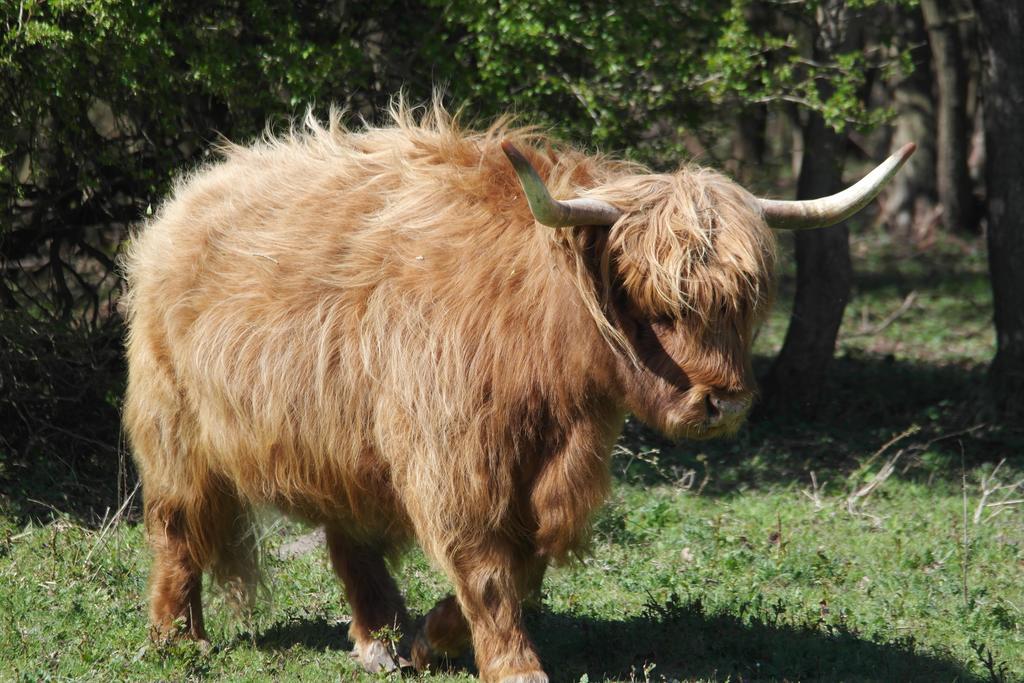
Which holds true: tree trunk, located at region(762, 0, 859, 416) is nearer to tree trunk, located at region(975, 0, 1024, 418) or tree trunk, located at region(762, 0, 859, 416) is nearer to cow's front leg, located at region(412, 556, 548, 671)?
tree trunk, located at region(975, 0, 1024, 418)

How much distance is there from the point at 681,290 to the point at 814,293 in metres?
5.56

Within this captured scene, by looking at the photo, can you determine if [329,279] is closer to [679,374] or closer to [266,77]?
[679,374]

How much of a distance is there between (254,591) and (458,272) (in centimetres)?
192

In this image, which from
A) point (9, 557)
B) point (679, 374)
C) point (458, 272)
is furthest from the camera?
point (9, 557)

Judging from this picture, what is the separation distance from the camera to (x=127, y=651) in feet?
15.7

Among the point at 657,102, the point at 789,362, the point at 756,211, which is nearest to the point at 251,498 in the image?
the point at 756,211

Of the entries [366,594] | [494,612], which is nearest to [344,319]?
[494,612]

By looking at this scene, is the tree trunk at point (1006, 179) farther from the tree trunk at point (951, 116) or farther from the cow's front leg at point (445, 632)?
the tree trunk at point (951, 116)

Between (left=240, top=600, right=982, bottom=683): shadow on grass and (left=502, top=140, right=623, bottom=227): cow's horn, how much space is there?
1668mm

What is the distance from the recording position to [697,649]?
188 inches

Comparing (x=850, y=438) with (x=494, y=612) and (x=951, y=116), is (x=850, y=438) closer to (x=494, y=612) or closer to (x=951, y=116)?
(x=494, y=612)

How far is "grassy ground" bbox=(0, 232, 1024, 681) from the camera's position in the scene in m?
4.70

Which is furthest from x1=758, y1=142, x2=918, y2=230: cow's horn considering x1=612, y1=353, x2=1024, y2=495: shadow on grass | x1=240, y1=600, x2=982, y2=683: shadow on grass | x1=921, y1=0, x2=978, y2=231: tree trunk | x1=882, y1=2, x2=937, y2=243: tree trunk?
x1=882, y1=2, x2=937, y2=243: tree trunk

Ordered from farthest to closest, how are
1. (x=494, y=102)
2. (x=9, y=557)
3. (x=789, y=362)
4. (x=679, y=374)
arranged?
(x=789, y=362) < (x=494, y=102) < (x=9, y=557) < (x=679, y=374)
